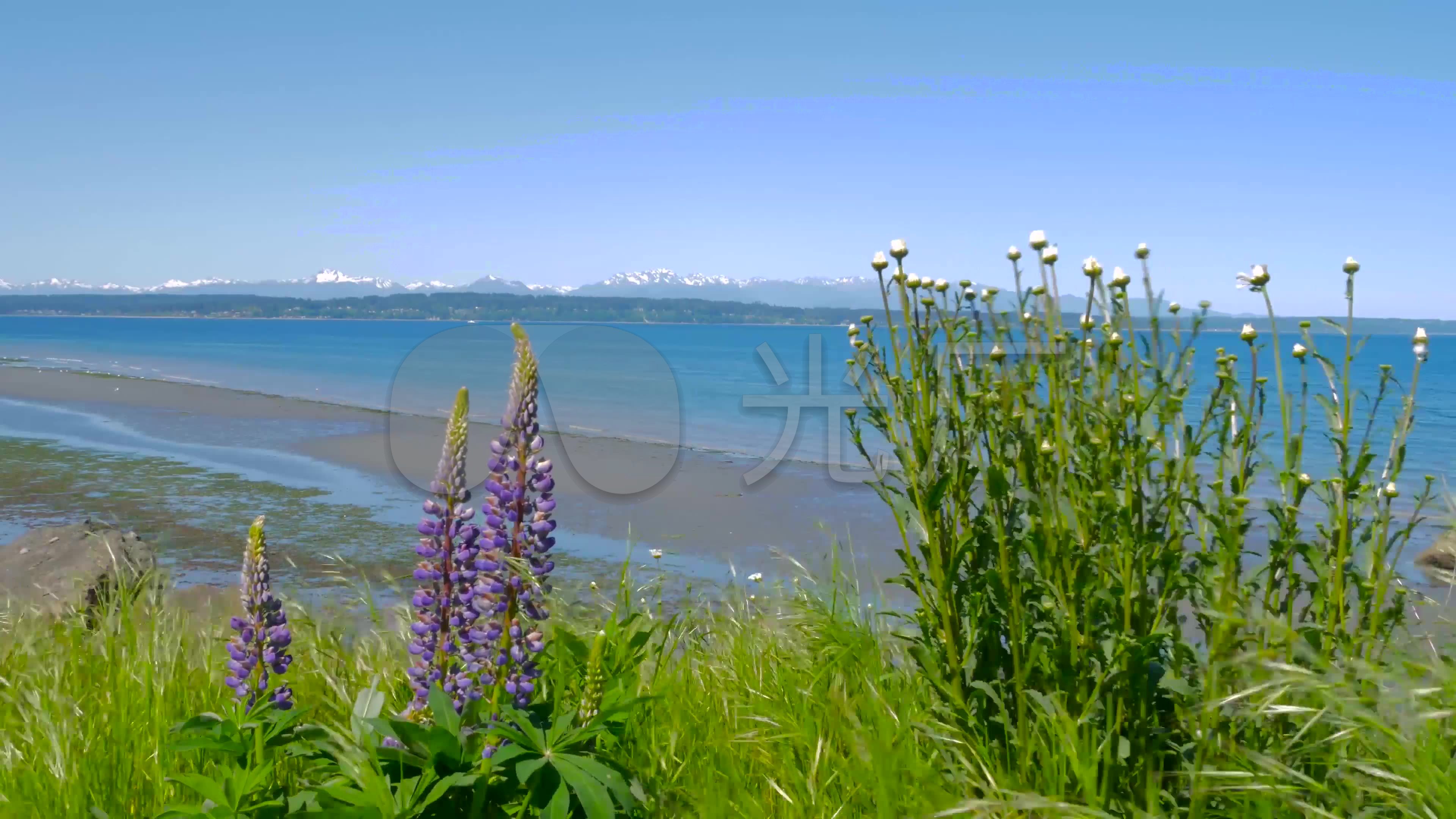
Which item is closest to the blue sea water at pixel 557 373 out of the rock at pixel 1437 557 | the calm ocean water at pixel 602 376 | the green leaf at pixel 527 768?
the calm ocean water at pixel 602 376

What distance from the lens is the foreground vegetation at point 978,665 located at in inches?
89.9

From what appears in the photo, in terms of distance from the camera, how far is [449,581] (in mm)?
2336

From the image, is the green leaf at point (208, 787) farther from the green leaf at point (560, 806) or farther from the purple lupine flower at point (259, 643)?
the green leaf at point (560, 806)

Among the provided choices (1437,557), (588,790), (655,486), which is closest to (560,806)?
(588,790)

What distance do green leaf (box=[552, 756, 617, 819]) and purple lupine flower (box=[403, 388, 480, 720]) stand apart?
0.89 ft

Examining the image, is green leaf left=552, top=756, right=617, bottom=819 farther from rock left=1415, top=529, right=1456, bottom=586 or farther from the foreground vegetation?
rock left=1415, top=529, right=1456, bottom=586

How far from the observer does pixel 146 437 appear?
18.8 meters

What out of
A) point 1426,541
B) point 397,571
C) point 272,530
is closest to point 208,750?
point 397,571

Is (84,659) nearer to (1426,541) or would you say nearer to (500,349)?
(1426,541)

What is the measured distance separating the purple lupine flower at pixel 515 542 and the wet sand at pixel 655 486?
12.4 ft

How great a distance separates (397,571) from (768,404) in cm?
2336

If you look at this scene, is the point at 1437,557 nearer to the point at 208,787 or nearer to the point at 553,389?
the point at 208,787

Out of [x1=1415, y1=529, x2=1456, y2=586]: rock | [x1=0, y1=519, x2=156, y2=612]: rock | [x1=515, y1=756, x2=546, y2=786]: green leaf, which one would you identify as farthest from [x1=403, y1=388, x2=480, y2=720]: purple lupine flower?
[x1=1415, y1=529, x2=1456, y2=586]: rock

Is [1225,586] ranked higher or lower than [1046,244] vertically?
lower
